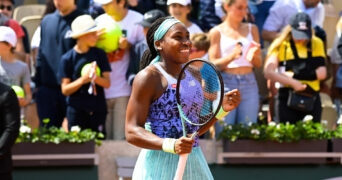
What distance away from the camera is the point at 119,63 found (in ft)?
31.0

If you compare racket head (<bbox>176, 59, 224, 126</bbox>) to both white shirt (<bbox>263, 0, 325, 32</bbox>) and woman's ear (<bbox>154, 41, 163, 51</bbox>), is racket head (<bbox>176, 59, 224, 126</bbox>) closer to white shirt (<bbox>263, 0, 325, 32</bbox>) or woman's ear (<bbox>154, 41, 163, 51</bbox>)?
woman's ear (<bbox>154, 41, 163, 51</bbox>)

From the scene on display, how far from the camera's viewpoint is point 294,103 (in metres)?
9.34

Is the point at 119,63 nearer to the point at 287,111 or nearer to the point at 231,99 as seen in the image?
the point at 287,111

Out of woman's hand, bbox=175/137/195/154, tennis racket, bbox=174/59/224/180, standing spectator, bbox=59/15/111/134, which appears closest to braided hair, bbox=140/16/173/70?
tennis racket, bbox=174/59/224/180

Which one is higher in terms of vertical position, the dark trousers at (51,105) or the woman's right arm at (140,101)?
the woman's right arm at (140,101)

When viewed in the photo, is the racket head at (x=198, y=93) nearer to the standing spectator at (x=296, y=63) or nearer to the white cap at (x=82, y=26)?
the white cap at (x=82, y=26)

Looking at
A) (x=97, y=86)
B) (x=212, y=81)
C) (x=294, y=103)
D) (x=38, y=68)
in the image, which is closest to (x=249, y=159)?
(x=294, y=103)

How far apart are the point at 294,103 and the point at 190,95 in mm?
4295

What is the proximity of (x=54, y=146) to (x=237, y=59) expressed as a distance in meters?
2.01

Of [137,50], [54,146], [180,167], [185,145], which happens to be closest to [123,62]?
[137,50]

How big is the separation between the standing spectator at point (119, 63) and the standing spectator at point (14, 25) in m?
0.82

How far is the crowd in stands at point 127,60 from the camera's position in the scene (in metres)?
8.95

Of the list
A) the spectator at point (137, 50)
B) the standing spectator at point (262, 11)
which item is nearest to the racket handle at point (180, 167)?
the spectator at point (137, 50)

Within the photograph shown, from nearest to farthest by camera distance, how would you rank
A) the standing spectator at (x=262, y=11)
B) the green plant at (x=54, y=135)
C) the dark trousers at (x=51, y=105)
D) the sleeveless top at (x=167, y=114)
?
the sleeveless top at (x=167, y=114) → the green plant at (x=54, y=135) → the dark trousers at (x=51, y=105) → the standing spectator at (x=262, y=11)
